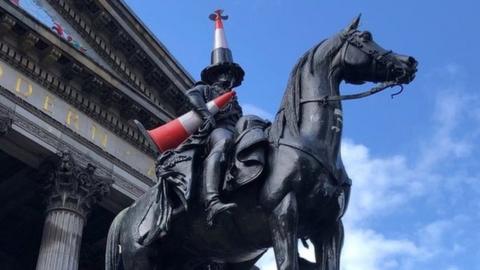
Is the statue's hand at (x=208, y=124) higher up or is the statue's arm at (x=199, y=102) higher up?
the statue's arm at (x=199, y=102)

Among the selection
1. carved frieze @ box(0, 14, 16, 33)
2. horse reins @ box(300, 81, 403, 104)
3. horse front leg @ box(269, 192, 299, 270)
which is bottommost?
horse front leg @ box(269, 192, 299, 270)

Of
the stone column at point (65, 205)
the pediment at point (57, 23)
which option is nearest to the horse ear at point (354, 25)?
the stone column at point (65, 205)

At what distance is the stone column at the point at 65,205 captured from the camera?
17.8 metres

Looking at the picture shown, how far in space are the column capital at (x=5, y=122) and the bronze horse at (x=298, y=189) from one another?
1319 centimetres

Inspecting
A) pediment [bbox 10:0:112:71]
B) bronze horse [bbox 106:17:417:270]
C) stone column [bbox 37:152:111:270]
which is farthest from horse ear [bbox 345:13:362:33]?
pediment [bbox 10:0:112:71]

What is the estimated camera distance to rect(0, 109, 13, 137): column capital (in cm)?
1792

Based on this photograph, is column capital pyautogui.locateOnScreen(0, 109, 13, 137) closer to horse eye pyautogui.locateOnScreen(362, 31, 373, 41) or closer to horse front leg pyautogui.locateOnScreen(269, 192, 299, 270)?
horse eye pyautogui.locateOnScreen(362, 31, 373, 41)

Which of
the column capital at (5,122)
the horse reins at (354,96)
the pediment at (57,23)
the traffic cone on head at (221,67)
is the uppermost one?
the pediment at (57,23)

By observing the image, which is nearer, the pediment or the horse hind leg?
the horse hind leg

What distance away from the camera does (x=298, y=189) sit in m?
4.79

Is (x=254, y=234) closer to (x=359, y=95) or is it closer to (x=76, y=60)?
(x=359, y=95)

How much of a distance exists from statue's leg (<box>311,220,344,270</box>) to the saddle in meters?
0.55

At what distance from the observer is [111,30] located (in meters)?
24.0

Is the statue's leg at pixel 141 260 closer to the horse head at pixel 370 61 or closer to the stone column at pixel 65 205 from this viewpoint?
the horse head at pixel 370 61
